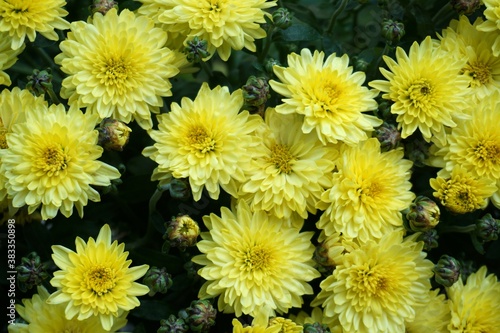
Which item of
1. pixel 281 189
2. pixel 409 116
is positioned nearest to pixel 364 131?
pixel 409 116

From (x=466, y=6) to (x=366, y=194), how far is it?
1.45 feet

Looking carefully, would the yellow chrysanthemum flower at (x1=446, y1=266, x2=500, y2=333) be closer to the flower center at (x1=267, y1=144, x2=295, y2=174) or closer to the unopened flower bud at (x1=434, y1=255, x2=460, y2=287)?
the unopened flower bud at (x1=434, y1=255, x2=460, y2=287)

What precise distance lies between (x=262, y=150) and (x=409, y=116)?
29cm

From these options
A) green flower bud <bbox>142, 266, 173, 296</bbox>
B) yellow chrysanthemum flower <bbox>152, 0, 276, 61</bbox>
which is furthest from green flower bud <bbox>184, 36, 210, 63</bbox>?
green flower bud <bbox>142, 266, 173, 296</bbox>

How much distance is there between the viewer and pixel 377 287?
121cm

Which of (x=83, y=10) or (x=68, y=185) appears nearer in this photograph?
(x=68, y=185)

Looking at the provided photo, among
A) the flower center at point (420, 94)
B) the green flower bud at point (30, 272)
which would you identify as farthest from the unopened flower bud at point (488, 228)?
the green flower bud at point (30, 272)

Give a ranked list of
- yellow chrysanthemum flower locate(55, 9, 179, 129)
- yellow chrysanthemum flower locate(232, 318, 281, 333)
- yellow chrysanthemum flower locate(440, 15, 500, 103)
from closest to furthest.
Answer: yellow chrysanthemum flower locate(232, 318, 281, 333) < yellow chrysanthemum flower locate(55, 9, 179, 129) < yellow chrysanthemum flower locate(440, 15, 500, 103)

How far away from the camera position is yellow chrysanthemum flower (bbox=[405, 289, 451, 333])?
1.27 metres

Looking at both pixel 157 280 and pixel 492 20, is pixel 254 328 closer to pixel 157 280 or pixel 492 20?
pixel 157 280

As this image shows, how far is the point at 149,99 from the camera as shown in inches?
49.3

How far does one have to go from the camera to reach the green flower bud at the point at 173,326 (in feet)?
3.76

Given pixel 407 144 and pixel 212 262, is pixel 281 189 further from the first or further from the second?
pixel 407 144

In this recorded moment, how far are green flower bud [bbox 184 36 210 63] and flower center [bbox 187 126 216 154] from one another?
0.13 metres
